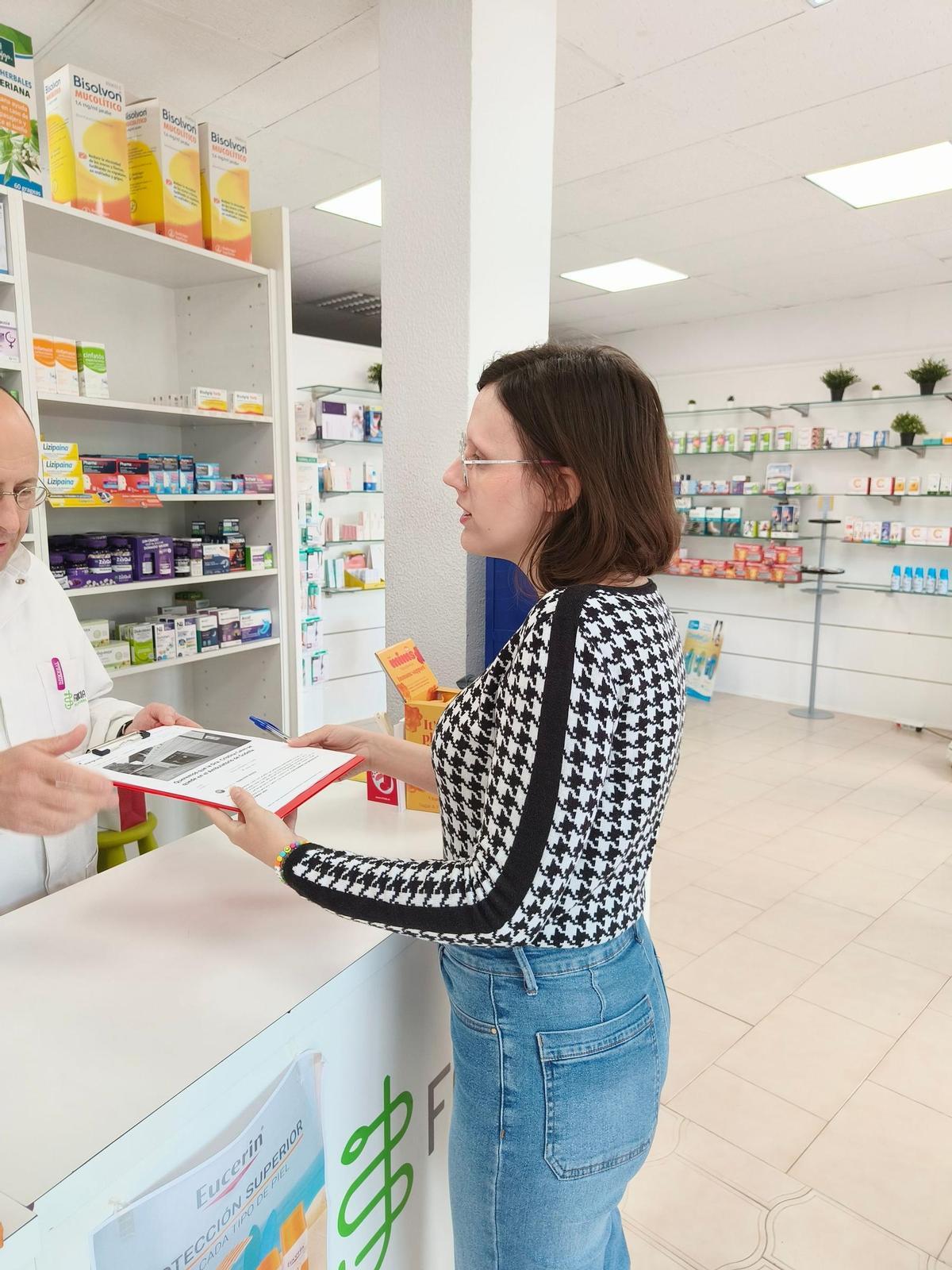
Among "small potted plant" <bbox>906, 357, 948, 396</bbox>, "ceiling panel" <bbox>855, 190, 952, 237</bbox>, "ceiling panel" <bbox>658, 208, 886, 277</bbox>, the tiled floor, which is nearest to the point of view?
the tiled floor

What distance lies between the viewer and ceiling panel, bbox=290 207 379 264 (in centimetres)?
466

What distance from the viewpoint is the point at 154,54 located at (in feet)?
9.63

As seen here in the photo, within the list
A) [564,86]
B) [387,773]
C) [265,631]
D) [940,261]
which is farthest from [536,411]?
[940,261]

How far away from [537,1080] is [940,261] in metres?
5.98

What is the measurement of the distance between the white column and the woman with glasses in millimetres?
1033

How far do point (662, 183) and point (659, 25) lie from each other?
1.42 meters

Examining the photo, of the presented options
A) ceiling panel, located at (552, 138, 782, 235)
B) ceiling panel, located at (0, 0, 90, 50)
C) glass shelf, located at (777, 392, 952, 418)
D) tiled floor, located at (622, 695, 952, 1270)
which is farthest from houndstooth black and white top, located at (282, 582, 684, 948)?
glass shelf, located at (777, 392, 952, 418)

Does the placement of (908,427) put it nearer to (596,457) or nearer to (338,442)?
(338,442)

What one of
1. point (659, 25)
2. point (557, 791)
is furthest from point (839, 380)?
point (557, 791)

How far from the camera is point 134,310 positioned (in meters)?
3.06

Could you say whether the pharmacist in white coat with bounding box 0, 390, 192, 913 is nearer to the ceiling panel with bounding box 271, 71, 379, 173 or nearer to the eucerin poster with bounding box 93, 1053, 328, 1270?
the eucerin poster with bounding box 93, 1053, 328, 1270

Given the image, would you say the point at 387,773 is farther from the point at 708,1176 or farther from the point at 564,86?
the point at 564,86

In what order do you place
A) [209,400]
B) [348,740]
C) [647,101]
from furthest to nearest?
[647,101] < [209,400] < [348,740]

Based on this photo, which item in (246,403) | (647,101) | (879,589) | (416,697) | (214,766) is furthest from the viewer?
(879,589)
